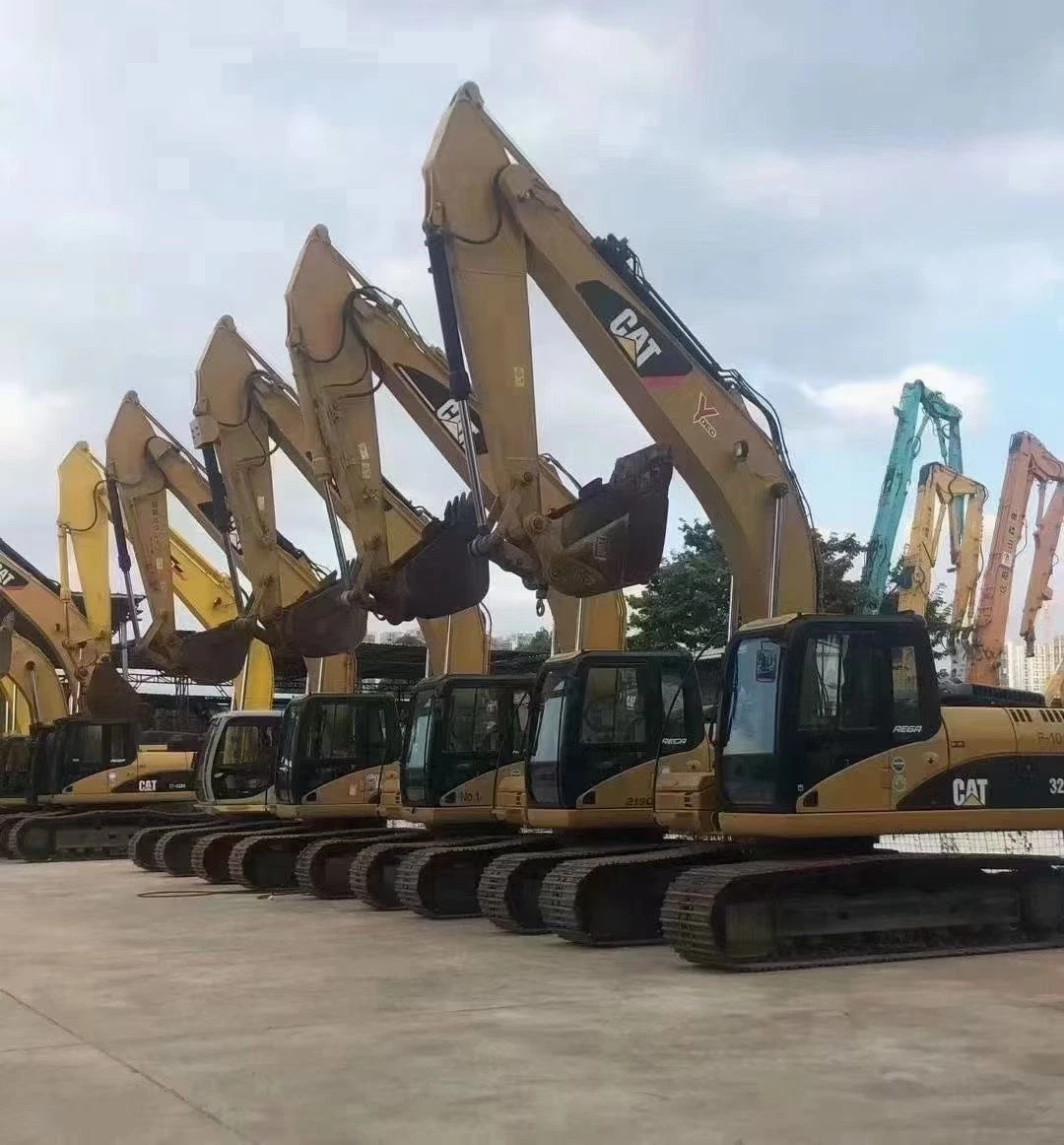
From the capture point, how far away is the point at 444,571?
1766 cm

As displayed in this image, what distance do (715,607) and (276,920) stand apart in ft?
54.4

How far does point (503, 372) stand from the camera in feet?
49.5

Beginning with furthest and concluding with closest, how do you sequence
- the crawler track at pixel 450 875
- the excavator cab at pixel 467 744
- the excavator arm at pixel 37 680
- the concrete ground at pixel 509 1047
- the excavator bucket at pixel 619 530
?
the excavator arm at pixel 37 680, the excavator cab at pixel 467 744, the crawler track at pixel 450 875, the excavator bucket at pixel 619 530, the concrete ground at pixel 509 1047

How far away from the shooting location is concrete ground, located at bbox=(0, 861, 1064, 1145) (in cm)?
697

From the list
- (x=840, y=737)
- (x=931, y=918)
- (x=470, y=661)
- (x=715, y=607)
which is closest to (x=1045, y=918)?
(x=931, y=918)

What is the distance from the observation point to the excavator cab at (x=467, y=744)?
17.2 metres

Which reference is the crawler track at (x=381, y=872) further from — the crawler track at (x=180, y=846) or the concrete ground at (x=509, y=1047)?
the crawler track at (x=180, y=846)

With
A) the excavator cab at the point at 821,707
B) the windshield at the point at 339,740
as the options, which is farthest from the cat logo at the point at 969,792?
the windshield at the point at 339,740

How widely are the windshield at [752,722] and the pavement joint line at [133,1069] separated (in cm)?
517

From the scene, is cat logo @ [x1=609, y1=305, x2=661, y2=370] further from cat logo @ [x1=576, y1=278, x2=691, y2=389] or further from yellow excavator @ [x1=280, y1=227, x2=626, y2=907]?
yellow excavator @ [x1=280, y1=227, x2=626, y2=907]

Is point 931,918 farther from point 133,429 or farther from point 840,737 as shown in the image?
point 133,429

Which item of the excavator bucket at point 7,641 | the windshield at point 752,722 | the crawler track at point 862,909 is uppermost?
the excavator bucket at point 7,641

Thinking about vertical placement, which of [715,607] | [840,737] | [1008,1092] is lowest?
[1008,1092]

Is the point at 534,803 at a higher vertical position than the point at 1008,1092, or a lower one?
higher
